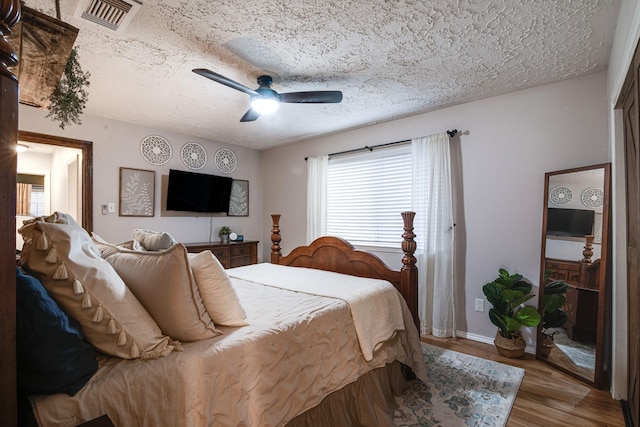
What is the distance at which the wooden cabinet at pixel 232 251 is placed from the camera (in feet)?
13.4

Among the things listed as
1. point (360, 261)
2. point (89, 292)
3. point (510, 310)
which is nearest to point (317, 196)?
point (360, 261)

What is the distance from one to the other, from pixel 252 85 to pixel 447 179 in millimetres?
2177

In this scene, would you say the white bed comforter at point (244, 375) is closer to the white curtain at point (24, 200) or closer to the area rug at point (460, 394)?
the area rug at point (460, 394)

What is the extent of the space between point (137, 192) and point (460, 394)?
4071 millimetres

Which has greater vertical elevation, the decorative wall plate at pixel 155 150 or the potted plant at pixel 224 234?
the decorative wall plate at pixel 155 150

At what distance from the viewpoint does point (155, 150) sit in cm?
402

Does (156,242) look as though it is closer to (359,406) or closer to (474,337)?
(359,406)

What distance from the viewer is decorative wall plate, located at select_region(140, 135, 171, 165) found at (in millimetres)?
3939

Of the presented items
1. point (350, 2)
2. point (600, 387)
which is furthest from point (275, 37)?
point (600, 387)

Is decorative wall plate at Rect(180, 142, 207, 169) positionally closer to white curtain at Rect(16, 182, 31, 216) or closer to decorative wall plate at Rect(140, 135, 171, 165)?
decorative wall plate at Rect(140, 135, 171, 165)

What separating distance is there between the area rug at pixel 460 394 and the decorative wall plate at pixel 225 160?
3.80 m

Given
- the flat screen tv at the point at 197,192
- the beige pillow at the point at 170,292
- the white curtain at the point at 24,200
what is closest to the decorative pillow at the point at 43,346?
the beige pillow at the point at 170,292

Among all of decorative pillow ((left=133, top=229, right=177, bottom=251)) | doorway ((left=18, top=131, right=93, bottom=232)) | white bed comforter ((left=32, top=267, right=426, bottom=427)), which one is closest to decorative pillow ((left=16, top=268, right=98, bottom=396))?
white bed comforter ((left=32, top=267, right=426, bottom=427))

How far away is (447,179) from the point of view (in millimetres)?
3207
